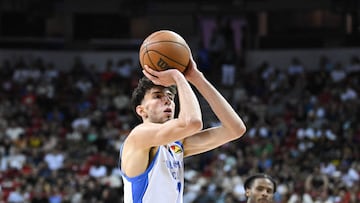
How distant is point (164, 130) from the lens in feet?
12.8

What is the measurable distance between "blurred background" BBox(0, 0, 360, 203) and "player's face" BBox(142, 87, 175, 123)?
32.7 ft

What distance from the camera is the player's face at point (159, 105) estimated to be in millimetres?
4145

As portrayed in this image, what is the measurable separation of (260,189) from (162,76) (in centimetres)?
190

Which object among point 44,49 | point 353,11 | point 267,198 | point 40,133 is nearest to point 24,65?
point 44,49

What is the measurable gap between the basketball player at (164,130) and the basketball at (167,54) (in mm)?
51

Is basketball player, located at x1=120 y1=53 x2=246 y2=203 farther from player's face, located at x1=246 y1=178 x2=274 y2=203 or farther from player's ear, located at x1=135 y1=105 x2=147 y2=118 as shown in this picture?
player's face, located at x1=246 y1=178 x2=274 y2=203

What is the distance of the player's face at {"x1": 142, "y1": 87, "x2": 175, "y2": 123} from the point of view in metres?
4.14

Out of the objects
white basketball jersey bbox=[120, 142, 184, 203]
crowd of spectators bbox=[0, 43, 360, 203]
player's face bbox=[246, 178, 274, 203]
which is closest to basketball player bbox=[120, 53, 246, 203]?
white basketball jersey bbox=[120, 142, 184, 203]

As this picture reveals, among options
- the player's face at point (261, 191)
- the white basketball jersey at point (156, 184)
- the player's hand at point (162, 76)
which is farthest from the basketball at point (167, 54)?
the player's face at point (261, 191)

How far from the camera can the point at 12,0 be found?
21.9 m

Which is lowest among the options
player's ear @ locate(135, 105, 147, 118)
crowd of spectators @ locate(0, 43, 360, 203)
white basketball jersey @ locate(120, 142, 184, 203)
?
crowd of spectators @ locate(0, 43, 360, 203)

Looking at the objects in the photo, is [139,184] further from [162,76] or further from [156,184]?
[162,76]

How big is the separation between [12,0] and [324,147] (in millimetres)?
10710

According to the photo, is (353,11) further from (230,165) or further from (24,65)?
(24,65)
